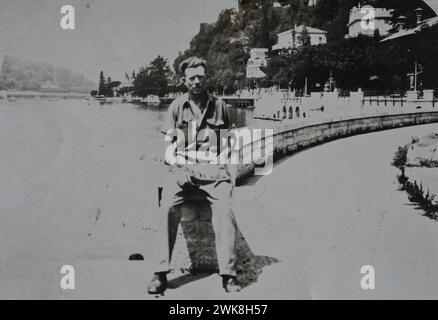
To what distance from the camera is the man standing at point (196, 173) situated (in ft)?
10.8

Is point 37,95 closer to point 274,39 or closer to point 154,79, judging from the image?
point 154,79

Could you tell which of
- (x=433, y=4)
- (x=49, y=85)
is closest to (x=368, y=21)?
(x=433, y=4)

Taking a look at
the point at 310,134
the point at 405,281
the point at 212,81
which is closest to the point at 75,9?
the point at 212,81

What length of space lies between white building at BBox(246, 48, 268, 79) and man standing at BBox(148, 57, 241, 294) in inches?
24.9

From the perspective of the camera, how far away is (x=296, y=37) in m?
3.83

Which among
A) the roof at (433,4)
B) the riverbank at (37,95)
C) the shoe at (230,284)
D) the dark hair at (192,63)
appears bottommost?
the shoe at (230,284)

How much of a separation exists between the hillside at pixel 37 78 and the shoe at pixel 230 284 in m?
1.75

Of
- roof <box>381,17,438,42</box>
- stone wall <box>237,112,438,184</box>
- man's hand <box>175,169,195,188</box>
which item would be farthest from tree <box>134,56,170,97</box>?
roof <box>381,17,438,42</box>

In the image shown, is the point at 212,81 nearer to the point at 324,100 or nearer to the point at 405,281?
the point at 324,100

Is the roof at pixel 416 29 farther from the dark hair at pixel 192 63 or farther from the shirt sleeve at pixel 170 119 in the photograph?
the shirt sleeve at pixel 170 119

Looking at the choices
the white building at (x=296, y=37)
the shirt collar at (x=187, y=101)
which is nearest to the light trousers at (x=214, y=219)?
the shirt collar at (x=187, y=101)

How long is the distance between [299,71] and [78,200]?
6.42 feet

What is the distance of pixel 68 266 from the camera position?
3648mm

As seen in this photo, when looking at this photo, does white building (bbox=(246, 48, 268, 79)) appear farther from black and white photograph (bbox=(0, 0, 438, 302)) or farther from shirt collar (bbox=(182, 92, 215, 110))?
shirt collar (bbox=(182, 92, 215, 110))
